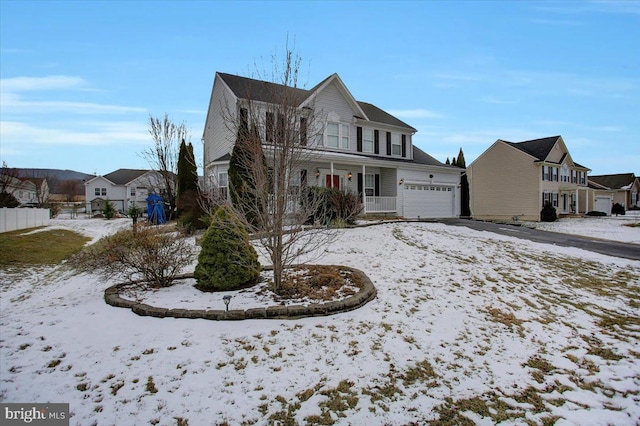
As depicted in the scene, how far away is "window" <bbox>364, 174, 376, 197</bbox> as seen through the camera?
63.7 feet

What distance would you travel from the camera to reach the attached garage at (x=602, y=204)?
3698 centimetres

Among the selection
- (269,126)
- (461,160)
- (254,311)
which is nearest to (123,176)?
(461,160)

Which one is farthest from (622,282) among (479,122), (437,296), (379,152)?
(479,122)

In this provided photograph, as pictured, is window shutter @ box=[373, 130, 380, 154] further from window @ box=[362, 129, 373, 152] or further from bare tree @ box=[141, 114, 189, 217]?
bare tree @ box=[141, 114, 189, 217]

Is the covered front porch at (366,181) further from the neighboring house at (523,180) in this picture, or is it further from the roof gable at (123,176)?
the roof gable at (123,176)

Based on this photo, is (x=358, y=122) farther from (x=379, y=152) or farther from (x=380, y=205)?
(x=380, y=205)

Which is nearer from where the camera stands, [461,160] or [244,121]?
[244,121]

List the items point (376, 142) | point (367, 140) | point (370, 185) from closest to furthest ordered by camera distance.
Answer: point (370, 185) < point (367, 140) < point (376, 142)

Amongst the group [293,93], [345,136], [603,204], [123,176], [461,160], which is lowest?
[603,204]

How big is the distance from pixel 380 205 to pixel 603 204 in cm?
3621

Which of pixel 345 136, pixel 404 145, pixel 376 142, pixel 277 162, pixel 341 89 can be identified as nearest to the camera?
pixel 277 162

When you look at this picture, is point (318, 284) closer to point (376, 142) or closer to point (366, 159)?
point (366, 159)

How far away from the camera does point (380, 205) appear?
18781 mm

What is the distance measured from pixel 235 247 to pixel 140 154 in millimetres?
24633
